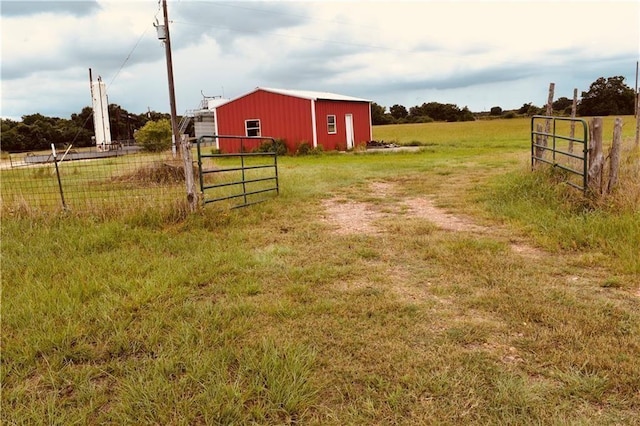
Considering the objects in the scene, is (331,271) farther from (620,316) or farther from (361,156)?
(361,156)

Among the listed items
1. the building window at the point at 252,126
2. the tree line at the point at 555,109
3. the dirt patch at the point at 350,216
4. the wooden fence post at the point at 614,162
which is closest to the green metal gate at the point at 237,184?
the dirt patch at the point at 350,216

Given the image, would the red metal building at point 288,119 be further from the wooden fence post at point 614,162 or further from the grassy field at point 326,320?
the wooden fence post at point 614,162

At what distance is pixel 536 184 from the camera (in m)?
7.69

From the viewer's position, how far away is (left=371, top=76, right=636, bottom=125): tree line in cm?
5238

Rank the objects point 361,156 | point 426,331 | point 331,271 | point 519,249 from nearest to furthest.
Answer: point 426,331 → point 331,271 → point 519,249 → point 361,156

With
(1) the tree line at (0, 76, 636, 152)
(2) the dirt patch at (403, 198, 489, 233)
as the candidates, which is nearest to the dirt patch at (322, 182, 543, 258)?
(2) the dirt patch at (403, 198, 489, 233)

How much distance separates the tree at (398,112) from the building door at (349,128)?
157ft

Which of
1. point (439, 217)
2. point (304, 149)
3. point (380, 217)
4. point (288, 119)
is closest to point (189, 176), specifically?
point (380, 217)

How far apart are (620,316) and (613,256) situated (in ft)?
4.82

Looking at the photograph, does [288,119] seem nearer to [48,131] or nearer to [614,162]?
[614,162]

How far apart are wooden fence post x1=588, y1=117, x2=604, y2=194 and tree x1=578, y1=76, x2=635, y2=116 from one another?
54.0 m

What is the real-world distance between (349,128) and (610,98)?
143ft

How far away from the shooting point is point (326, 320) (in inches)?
133

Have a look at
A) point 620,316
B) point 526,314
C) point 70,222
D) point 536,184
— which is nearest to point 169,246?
point 70,222
